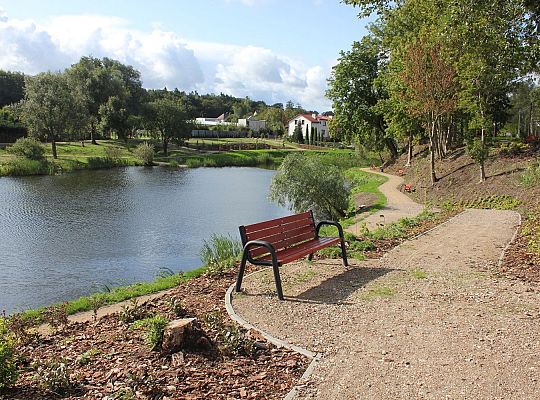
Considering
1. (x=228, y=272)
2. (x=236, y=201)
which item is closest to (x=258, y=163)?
(x=236, y=201)

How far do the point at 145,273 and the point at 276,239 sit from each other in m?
6.74

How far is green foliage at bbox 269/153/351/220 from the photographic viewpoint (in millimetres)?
18297

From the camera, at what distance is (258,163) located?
66312mm

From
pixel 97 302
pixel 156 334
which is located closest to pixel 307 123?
pixel 97 302

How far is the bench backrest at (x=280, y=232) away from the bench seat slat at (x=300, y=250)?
0.11m

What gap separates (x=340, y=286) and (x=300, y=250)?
2.91 feet

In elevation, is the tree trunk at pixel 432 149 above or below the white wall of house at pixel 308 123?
below

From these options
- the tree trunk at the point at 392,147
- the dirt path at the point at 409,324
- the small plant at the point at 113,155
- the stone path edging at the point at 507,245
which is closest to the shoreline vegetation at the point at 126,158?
the small plant at the point at 113,155

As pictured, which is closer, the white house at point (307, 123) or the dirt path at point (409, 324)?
the dirt path at point (409, 324)

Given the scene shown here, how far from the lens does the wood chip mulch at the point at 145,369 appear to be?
4.29m

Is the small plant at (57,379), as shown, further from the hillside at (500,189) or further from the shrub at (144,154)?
the shrub at (144,154)

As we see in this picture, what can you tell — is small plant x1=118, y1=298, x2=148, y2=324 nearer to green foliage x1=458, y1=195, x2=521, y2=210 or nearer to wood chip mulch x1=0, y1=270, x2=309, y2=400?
wood chip mulch x1=0, y1=270, x2=309, y2=400

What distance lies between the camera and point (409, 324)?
6.00m

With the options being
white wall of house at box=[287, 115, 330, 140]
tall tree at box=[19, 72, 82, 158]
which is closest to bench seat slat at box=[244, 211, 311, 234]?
tall tree at box=[19, 72, 82, 158]
